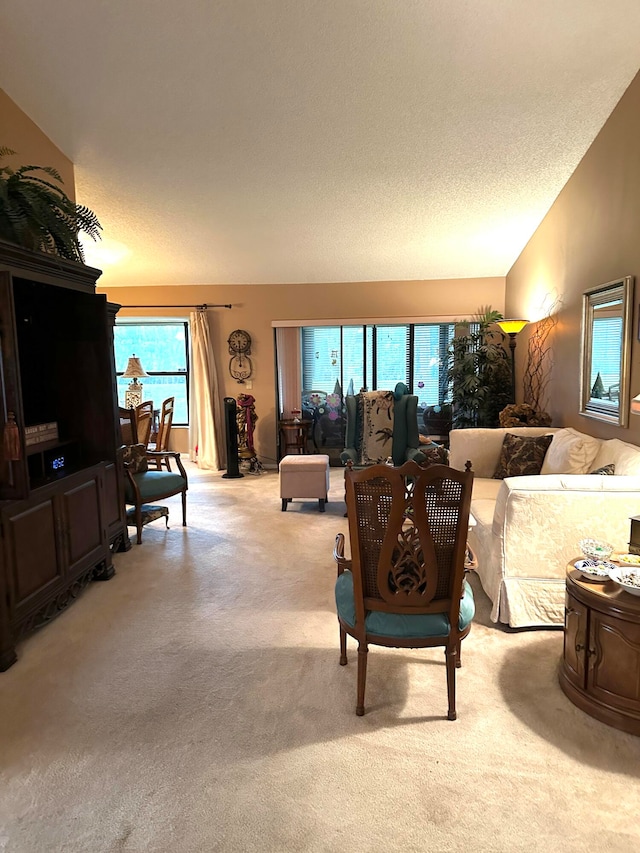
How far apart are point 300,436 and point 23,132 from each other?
4.41m

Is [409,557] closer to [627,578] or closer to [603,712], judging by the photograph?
[627,578]

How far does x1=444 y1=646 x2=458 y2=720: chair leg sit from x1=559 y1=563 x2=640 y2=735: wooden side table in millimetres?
528

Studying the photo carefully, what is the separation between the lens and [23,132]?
3.80 meters

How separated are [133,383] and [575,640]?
663 centimetres

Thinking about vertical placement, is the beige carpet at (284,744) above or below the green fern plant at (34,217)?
below

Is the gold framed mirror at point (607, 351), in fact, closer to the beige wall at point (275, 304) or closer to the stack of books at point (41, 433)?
the beige wall at point (275, 304)

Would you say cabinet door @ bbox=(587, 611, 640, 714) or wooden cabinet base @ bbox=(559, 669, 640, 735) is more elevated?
cabinet door @ bbox=(587, 611, 640, 714)

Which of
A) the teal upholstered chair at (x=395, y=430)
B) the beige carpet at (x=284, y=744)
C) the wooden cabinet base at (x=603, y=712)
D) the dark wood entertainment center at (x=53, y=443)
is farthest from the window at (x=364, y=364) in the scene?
the wooden cabinet base at (x=603, y=712)

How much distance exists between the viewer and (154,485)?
4652mm

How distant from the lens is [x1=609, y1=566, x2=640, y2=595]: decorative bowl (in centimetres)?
214

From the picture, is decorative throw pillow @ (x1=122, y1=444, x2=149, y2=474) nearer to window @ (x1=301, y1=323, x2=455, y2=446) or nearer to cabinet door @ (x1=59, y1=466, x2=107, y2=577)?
cabinet door @ (x1=59, y1=466, x2=107, y2=577)

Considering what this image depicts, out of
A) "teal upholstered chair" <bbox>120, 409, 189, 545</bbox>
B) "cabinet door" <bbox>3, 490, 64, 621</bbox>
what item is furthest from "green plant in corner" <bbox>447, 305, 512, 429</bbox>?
"cabinet door" <bbox>3, 490, 64, 621</bbox>

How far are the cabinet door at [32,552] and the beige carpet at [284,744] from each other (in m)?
0.26

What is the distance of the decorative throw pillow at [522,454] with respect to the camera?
4203 mm
